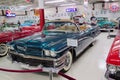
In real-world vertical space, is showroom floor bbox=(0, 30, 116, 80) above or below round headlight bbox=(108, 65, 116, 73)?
below

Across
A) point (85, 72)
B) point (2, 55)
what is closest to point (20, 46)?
point (85, 72)

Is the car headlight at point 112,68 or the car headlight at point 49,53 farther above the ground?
the car headlight at point 49,53

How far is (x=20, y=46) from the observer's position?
3822 mm

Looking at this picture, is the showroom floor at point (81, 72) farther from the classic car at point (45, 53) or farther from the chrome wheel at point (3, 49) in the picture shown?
the chrome wheel at point (3, 49)

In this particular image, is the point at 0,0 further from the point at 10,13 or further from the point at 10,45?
the point at 10,45

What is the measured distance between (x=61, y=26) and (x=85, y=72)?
1819 mm

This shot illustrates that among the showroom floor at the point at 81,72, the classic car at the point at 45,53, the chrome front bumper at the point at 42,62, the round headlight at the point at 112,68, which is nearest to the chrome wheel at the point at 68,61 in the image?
Answer: the classic car at the point at 45,53

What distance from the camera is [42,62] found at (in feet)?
11.4

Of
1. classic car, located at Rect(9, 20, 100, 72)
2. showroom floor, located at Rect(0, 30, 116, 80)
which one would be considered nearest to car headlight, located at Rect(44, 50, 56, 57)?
classic car, located at Rect(9, 20, 100, 72)

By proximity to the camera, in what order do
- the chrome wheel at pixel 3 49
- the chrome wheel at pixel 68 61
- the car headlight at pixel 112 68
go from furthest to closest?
the chrome wheel at pixel 3 49, the chrome wheel at pixel 68 61, the car headlight at pixel 112 68

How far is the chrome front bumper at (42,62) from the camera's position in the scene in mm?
3344

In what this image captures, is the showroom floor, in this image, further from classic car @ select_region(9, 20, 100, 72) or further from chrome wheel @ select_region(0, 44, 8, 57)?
chrome wheel @ select_region(0, 44, 8, 57)

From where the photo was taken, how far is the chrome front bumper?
3.34 meters

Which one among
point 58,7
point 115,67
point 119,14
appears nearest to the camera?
point 115,67
